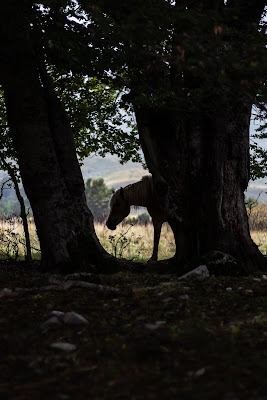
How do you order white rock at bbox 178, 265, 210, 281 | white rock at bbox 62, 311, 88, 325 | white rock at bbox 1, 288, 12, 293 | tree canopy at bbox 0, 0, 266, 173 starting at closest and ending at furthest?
tree canopy at bbox 0, 0, 266, 173, white rock at bbox 62, 311, 88, 325, white rock at bbox 1, 288, 12, 293, white rock at bbox 178, 265, 210, 281

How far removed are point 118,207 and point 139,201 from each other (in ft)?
3.15

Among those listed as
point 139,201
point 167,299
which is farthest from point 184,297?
point 139,201

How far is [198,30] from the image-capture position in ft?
10.2

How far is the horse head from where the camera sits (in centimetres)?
1311

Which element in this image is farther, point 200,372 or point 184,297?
point 184,297

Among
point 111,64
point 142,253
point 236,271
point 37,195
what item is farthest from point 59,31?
point 142,253

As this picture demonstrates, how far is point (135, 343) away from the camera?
11.7 ft

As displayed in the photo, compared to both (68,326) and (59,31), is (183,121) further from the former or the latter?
(68,326)

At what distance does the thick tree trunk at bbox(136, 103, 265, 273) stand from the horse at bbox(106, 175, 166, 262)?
3.73 m

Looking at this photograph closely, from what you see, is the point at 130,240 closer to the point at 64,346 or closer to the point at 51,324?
the point at 51,324

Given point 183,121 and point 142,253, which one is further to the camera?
point 142,253

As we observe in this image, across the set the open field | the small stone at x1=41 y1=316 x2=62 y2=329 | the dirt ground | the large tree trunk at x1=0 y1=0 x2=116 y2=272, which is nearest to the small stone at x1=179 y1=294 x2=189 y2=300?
the dirt ground

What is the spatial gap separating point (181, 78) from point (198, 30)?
224 inches

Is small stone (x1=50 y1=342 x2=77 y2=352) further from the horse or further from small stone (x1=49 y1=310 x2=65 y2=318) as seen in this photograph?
the horse
